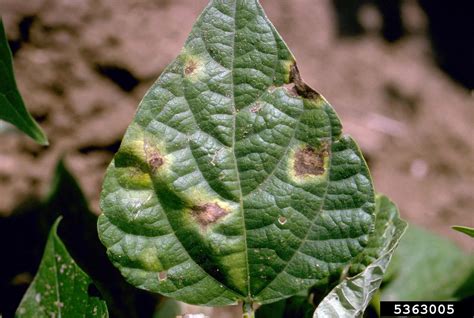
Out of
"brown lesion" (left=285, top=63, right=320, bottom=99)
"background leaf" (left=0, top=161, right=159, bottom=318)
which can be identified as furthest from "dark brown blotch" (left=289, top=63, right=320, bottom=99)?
"background leaf" (left=0, top=161, right=159, bottom=318)

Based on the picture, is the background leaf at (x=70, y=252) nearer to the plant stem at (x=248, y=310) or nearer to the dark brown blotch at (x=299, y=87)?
the plant stem at (x=248, y=310)

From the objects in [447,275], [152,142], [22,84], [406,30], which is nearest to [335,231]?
[152,142]

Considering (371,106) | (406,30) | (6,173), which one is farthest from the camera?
(406,30)

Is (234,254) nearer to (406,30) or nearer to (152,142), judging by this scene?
(152,142)

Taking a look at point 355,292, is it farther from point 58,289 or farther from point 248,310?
point 58,289

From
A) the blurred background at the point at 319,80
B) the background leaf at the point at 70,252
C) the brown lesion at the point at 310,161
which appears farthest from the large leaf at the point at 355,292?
the blurred background at the point at 319,80

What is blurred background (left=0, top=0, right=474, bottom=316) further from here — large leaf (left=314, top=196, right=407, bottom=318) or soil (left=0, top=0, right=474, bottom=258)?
large leaf (left=314, top=196, right=407, bottom=318)

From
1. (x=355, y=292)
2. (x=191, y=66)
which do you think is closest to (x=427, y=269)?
(x=355, y=292)

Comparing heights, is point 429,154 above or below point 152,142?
below
